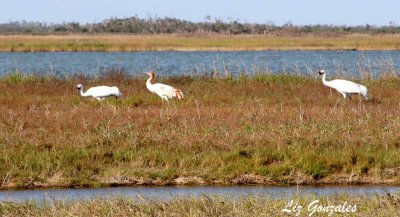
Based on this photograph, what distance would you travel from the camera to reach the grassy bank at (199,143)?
11.8 m

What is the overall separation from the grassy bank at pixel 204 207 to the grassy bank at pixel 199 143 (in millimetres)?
2810

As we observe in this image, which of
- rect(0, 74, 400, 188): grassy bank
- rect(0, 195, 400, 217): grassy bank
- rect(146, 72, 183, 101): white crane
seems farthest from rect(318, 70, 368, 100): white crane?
rect(0, 195, 400, 217): grassy bank

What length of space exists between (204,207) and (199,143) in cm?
454

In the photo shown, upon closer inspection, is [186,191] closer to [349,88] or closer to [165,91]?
[165,91]

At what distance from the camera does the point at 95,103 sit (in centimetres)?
1872

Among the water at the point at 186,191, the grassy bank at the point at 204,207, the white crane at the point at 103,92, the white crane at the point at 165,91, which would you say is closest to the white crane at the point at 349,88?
the white crane at the point at 165,91

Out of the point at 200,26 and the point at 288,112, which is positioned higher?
the point at 288,112

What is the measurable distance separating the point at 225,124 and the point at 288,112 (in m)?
1.94

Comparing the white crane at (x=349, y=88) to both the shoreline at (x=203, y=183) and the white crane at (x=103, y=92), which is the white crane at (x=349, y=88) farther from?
the shoreline at (x=203, y=183)

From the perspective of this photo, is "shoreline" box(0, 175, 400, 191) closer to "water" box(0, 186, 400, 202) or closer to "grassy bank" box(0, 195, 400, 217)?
"water" box(0, 186, 400, 202)

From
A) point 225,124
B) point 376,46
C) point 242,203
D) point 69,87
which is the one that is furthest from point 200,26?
point 242,203

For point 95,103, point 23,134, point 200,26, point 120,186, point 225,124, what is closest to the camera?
point 120,186

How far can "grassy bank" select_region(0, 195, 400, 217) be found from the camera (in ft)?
27.3

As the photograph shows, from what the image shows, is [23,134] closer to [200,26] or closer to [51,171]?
[51,171]
